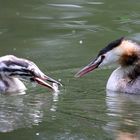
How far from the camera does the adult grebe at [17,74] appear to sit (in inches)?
442

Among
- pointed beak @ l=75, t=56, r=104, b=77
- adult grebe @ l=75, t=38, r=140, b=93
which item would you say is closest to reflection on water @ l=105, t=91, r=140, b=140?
adult grebe @ l=75, t=38, r=140, b=93

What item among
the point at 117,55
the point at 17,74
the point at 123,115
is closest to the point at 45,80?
the point at 17,74

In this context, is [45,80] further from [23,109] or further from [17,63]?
[23,109]

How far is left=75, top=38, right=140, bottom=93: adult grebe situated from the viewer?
37.2ft

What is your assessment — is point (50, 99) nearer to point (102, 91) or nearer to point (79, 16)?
point (102, 91)

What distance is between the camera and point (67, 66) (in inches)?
489

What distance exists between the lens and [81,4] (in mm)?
16906

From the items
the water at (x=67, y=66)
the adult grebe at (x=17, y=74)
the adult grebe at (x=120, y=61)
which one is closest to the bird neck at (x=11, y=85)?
the adult grebe at (x=17, y=74)

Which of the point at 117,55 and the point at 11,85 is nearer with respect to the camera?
the point at 11,85

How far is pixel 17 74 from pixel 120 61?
1.34m

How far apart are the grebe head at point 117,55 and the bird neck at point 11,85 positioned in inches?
29.4

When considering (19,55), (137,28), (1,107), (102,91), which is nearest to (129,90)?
(102,91)

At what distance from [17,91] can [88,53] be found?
7.72ft

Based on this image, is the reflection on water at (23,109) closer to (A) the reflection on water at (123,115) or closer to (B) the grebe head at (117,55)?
(A) the reflection on water at (123,115)
